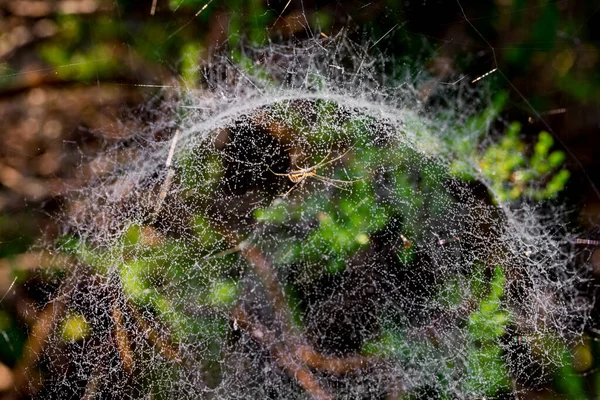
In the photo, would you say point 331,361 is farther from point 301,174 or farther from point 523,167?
point 523,167

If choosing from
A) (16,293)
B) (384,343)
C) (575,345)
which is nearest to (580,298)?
(575,345)

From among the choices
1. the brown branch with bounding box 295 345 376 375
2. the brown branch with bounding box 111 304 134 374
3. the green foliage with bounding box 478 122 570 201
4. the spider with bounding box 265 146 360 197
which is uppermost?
the spider with bounding box 265 146 360 197

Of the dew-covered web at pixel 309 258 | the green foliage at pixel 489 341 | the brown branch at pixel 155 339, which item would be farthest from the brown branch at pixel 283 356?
the green foliage at pixel 489 341

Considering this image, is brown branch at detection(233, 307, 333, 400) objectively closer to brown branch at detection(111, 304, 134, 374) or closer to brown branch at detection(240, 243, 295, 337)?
brown branch at detection(240, 243, 295, 337)

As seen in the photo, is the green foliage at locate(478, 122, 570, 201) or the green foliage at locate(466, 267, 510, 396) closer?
the green foliage at locate(466, 267, 510, 396)

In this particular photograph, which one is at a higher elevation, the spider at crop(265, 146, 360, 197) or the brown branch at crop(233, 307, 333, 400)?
the spider at crop(265, 146, 360, 197)

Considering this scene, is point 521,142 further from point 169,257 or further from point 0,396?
point 0,396

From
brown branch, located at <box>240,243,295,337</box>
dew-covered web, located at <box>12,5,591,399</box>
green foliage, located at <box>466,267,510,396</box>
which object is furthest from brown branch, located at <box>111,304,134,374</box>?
green foliage, located at <box>466,267,510,396</box>

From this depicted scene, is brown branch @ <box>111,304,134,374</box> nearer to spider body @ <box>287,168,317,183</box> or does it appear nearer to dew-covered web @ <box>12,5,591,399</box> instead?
dew-covered web @ <box>12,5,591,399</box>

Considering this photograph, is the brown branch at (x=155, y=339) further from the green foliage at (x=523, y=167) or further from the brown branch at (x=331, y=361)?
the green foliage at (x=523, y=167)
